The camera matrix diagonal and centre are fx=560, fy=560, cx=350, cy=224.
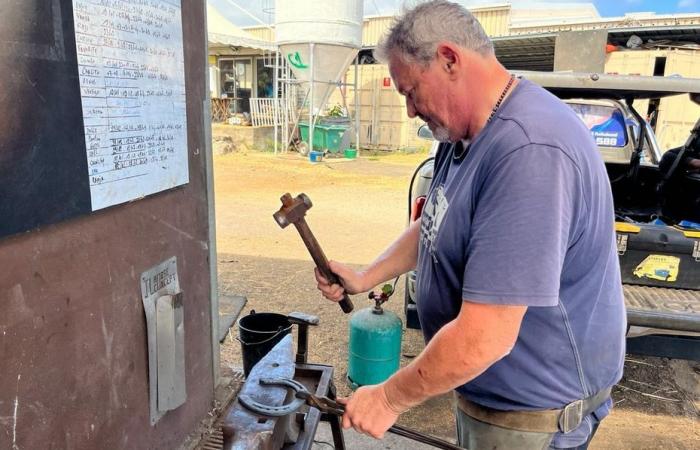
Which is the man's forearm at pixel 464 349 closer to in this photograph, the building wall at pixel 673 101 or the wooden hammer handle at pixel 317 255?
the wooden hammer handle at pixel 317 255

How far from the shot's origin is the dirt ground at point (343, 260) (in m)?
3.33

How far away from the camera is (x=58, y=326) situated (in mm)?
1068

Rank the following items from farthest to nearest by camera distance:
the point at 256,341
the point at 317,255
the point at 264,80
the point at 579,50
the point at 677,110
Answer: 1. the point at 264,80
2. the point at 677,110
3. the point at 579,50
4. the point at 256,341
5. the point at 317,255

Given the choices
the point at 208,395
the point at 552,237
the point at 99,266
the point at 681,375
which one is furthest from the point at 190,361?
the point at 681,375

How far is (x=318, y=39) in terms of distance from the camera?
551 inches

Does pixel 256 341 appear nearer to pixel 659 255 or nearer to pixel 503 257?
pixel 503 257

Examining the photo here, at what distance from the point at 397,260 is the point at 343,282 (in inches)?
→ 8.9

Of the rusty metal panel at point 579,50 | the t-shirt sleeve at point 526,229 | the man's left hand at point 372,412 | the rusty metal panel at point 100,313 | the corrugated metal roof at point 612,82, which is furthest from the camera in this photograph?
the rusty metal panel at point 579,50

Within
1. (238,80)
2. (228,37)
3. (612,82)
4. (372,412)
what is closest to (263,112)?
(228,37)

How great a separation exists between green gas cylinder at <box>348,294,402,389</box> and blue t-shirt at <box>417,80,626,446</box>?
1.72 meters

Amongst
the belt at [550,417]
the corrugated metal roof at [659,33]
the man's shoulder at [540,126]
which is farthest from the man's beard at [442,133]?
the corrugated metal roof at [659,33]

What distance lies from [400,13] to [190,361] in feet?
3.82

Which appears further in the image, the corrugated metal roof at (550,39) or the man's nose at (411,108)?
the corrugated metal roof at (550,39)

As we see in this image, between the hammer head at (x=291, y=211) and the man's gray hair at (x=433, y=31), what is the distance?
0.63 metres
